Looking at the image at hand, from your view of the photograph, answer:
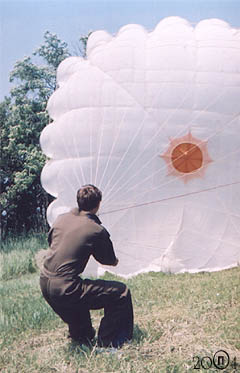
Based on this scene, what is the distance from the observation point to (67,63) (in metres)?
7.96

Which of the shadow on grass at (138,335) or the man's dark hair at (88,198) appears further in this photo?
the shadow on grass at (138,335)


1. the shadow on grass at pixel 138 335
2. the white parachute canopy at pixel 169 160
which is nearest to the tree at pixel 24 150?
the white parachute canopy at pixel 169 160

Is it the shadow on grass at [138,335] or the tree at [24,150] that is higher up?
the tree at [24,150]

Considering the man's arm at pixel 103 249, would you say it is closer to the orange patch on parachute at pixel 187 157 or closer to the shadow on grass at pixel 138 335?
the shadow on grass at pixel 138 335

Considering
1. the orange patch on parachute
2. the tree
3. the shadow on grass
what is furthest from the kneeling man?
the tree

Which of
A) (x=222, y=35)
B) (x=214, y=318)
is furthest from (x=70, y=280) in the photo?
(x=222, y=35)

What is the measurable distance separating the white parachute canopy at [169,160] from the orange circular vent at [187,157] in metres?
0.02

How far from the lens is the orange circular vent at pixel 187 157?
669cm

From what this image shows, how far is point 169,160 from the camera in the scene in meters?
6.73

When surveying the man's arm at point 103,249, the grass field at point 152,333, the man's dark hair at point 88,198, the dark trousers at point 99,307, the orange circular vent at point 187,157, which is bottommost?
the grass field at point 152,333

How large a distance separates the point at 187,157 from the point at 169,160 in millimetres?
278

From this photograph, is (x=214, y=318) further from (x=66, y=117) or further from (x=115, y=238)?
(x=66, y=117)

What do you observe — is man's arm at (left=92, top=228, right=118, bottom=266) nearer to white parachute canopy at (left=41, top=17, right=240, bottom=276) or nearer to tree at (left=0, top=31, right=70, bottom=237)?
white parachute canopy at (left=41, top=17, right=240, bottom=276)

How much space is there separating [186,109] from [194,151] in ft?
2.18
